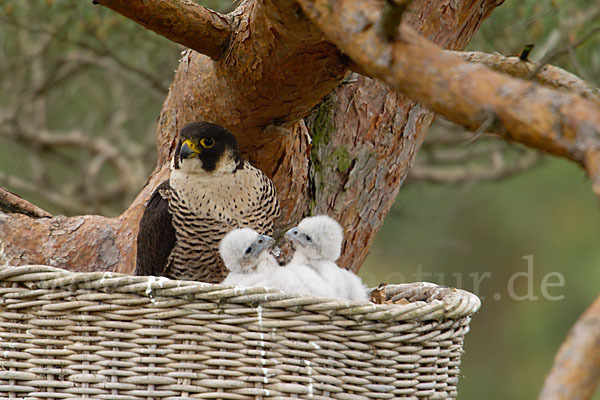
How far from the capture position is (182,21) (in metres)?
2.65

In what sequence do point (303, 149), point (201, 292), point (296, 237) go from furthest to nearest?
1. point (303, 149)
2. point (296, 237)
3. point (201, 292)

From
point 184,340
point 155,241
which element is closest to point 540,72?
point 184,340

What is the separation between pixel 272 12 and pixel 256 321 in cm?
94

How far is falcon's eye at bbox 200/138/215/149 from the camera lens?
304 cm

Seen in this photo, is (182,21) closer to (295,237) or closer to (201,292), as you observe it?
(295,237)

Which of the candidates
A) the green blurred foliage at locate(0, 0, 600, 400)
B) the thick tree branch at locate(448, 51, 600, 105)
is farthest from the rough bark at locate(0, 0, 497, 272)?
the green blurred foliage at locate(0, 0, 600, 400)

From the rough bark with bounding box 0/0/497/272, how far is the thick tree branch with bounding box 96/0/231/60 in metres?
0.20

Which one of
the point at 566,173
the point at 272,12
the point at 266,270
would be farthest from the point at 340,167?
the point at 566,173

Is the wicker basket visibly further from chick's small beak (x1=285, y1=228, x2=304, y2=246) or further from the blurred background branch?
the blurred background branch

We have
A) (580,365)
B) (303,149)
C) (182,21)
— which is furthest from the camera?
(303,149)

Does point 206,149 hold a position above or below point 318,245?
above

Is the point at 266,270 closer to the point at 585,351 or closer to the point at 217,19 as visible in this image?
the point at 217,19

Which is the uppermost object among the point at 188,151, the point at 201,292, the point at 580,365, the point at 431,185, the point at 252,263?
the point at 431,185

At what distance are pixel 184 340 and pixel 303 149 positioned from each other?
4.60 feet
